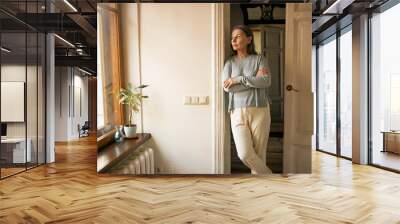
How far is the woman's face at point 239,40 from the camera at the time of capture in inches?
158

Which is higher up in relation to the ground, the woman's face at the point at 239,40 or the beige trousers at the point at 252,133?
the woman's face at the point at 239,40

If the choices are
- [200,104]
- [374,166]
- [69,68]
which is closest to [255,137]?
[200,104]

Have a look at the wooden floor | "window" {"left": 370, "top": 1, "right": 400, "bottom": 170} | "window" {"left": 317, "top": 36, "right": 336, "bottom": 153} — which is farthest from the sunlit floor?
"window" {"left": 317, "top": 36, "right": 336, "bottom": 153}

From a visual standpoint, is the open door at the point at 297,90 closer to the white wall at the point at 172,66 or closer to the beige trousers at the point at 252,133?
the beige trousers at the point at 252,133

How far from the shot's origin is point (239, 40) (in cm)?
401

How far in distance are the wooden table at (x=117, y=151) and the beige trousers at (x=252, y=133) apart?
3.35 feet

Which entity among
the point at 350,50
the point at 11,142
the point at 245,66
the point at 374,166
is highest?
the point at 350,50

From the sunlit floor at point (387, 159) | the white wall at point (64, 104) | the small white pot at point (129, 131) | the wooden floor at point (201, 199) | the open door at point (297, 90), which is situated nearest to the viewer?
the wooden floor at point (201, 199)

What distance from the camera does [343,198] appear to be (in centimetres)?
321

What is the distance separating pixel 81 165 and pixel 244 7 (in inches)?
137

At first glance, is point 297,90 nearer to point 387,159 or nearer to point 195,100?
point 195,100

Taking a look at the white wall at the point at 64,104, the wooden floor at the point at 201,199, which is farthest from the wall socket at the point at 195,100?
the white wall at the point at 64,104

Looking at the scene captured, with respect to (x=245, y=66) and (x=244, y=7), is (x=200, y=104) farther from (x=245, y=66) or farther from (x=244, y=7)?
(x=244, y=7)

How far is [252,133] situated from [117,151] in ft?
5.01
